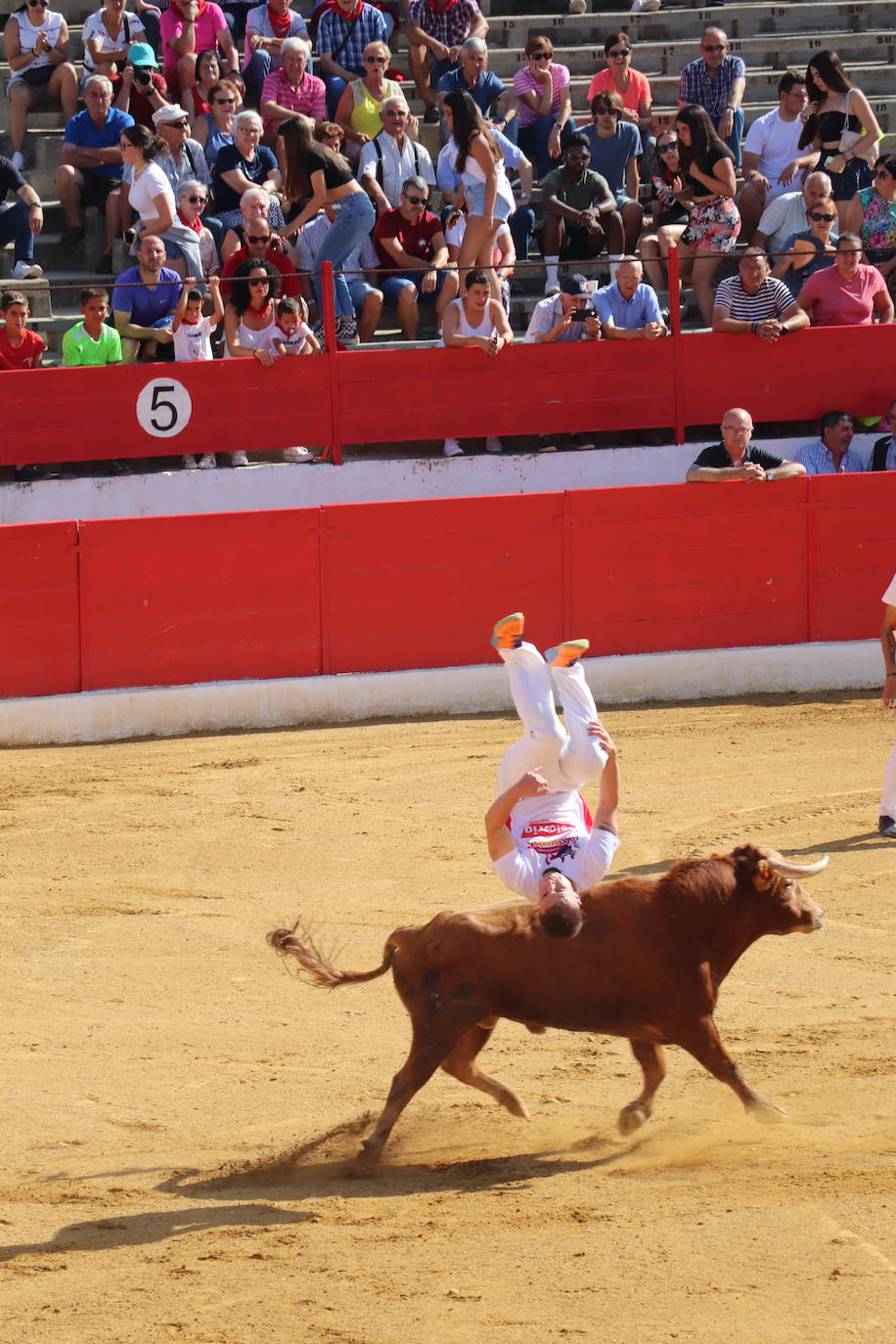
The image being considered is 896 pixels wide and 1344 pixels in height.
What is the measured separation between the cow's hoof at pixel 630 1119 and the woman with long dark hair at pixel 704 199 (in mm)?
9233

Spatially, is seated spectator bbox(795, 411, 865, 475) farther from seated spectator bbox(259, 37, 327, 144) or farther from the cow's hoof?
the cow's hoof

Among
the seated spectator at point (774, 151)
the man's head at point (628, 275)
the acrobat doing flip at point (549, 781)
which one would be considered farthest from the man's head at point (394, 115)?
the acrobat doing flip at point (549, 781)

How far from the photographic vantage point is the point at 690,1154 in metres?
5.50

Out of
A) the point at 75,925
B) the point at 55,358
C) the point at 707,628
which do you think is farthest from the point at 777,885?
the point at 55,358

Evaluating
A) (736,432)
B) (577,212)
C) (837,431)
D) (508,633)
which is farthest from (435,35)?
(508,633)

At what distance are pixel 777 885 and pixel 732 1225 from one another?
1167 mm

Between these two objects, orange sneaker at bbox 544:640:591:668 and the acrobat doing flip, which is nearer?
orange sneaker at bbox 544:640:591:668

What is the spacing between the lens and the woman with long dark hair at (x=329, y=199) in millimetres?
12969

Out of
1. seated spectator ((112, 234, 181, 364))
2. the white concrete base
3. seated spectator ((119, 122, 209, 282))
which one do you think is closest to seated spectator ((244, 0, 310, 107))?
seated spectator ((119, 122, 209, 282))

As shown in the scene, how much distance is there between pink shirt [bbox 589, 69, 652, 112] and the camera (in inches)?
618

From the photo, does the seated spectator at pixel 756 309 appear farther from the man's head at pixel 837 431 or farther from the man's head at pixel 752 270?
the man's head at pixel 837 431

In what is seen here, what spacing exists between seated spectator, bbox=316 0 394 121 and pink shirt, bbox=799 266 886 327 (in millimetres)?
4357

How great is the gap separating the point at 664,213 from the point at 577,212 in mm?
880

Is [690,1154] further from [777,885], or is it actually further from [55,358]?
[55,358]
